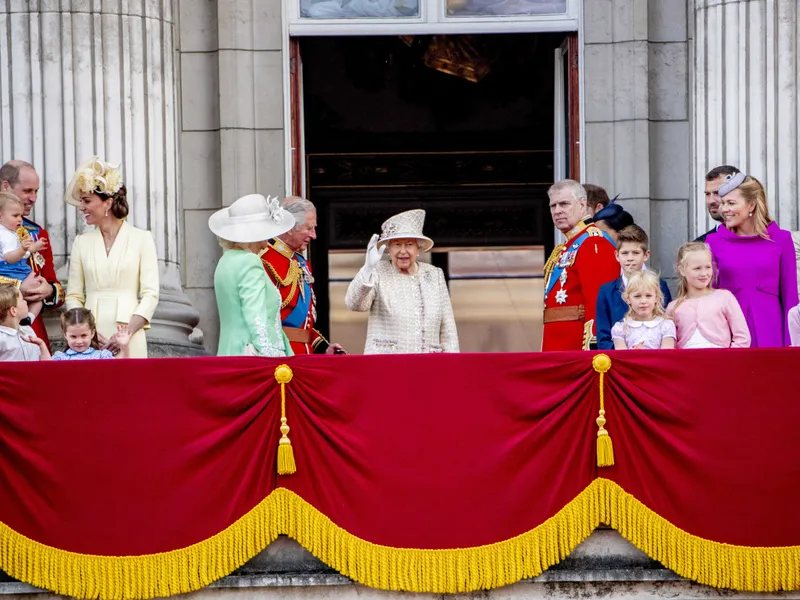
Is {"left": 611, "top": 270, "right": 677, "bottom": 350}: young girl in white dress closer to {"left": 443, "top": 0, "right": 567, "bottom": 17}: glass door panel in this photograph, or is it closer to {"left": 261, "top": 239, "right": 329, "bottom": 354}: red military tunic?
{"left": 261, "top": 239, "right": 329, "bottom": 354}: red military tunic

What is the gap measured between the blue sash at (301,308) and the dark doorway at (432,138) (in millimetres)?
6365

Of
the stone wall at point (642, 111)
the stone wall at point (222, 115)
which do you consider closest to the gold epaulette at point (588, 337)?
the stone wall at point (642, 111)

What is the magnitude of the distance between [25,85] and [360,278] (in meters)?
3.16

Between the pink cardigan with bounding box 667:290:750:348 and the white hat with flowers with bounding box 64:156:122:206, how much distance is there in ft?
11.5

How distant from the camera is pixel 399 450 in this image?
9062 millimetres

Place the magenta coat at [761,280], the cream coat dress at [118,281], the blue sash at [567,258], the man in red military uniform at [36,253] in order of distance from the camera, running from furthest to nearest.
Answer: the man in red military uniform at [36,253] < the blue sash at [567,258] < the cream coat dress at [118,281] < the magenta coat at [761,280]

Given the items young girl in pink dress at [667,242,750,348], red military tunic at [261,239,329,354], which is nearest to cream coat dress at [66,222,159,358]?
red military tunic at [261,239,329,354]

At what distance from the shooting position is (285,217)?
33.6 ft

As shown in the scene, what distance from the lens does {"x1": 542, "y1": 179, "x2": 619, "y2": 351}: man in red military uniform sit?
10375 millimetres

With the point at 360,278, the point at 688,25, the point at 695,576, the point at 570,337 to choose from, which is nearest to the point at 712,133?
the point at 688,25

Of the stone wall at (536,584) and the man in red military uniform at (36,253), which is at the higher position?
the man in red military uniform at (36,253)

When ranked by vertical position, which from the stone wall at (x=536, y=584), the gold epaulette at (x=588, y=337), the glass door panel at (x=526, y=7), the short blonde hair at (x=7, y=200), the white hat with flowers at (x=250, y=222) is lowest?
the stone wall at (x=536, y=584)

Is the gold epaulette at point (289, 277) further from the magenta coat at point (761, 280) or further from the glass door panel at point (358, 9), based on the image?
the glass door panel at point (358, 9)

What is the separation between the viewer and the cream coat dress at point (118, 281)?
10.3 metres
